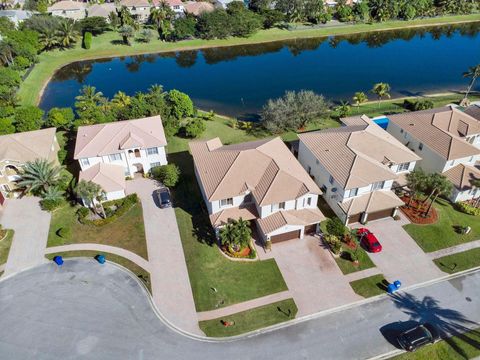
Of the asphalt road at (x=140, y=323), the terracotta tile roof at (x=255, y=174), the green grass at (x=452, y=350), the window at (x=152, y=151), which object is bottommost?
the asphalt road at (x=140, y=323)

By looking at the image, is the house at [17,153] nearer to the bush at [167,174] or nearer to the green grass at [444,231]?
the bush at [167,174]

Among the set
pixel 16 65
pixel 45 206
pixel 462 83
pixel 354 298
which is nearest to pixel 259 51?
pixel 462 83

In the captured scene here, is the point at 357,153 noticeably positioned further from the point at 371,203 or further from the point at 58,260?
the point at 58,260

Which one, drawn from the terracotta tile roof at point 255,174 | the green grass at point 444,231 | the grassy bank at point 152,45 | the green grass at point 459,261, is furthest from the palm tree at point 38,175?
the green grass at point 459,261

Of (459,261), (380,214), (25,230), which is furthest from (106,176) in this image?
(459,261)

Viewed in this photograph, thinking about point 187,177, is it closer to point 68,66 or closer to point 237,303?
point 237,303

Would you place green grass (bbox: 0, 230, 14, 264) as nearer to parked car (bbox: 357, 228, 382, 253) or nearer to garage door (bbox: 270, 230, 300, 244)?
garage door (bbox: 270, 230, 300, 244)
